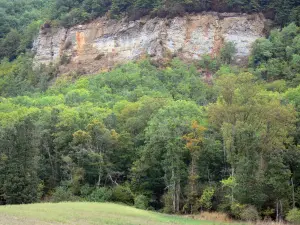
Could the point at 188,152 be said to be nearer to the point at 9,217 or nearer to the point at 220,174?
the point at 220,174

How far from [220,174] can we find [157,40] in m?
36.6

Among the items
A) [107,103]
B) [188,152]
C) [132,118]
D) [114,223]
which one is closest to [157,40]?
[107,103]

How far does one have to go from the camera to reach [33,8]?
12900 centimetres

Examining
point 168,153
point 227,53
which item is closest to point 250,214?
point 168,153

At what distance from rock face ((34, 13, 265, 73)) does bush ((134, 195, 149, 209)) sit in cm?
3658

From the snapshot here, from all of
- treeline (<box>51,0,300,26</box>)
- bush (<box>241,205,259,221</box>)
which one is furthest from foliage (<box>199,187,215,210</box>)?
treeline (<box>51,0,300,26</box>)

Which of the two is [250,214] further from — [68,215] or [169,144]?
[68,215]

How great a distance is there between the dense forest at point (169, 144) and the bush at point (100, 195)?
112 millimetres

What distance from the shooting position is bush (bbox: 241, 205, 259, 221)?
40125 mm

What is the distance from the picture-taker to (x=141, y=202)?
47094mm

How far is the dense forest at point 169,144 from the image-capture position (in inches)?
1694

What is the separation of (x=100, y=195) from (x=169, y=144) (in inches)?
348

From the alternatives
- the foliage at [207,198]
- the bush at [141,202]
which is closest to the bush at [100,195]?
the bush at [141,202]

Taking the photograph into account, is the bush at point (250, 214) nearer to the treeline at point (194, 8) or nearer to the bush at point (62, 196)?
the bush at point (62, 196)
